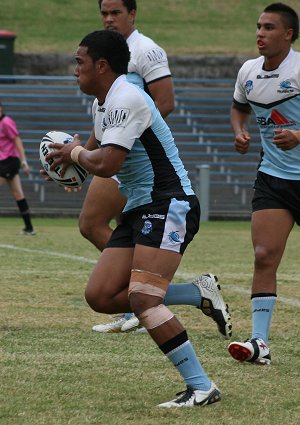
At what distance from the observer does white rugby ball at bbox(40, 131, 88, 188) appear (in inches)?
229

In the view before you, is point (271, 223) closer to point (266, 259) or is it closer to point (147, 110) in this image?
point (266, 259)

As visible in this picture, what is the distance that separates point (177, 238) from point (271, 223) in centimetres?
134

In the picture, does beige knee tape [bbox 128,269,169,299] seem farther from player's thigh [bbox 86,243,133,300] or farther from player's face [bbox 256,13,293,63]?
player's face [bbox 256,13,293,63]

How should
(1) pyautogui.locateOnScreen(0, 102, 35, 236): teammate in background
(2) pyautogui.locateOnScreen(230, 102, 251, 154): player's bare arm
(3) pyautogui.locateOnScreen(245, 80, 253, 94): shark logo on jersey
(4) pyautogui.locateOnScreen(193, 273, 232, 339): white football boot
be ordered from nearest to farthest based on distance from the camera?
(4) pyautogui.locateOnScreen(193, 273, 232, 339): white football boot
(3) pyautogui.locateOnScreen(245, 80, 253, 94): shark logo on jersey
(2) pyautogui.locateOnScreen(230, 102, 251, 154): player's bare arm
(1) pyautogui.locateOnScreen(0, 102, 35, 236): teammate in background

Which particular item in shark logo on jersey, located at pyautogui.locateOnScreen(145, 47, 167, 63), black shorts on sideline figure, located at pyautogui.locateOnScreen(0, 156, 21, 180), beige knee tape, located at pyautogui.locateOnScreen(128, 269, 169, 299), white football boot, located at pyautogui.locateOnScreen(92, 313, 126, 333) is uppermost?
shark logo on jersey, located at pyautogui.locateOnScreen(145, 47, 167, 63)

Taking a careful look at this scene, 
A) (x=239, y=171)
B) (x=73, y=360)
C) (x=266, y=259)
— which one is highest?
(x=266, y=259)

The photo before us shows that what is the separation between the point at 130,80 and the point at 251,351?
2353 mm

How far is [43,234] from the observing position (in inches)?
663

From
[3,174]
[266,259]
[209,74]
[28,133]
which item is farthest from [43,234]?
[209,74]

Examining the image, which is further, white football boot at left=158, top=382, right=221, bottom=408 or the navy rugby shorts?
the navy rugby shorts

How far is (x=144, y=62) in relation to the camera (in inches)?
303

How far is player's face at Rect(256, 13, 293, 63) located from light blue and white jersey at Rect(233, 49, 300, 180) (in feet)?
0.28

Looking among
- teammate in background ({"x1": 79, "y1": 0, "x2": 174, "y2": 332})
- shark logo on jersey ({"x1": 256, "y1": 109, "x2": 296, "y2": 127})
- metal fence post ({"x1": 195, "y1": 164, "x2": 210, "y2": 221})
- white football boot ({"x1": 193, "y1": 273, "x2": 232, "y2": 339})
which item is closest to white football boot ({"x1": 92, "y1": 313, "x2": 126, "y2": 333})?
teammate in background ({"x1": 79, "y1": 0, "x2": 174, "y2": 332})

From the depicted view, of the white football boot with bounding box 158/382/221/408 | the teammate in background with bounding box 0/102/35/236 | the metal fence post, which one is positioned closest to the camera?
the white football boot with bounding box 158/382/221/408
